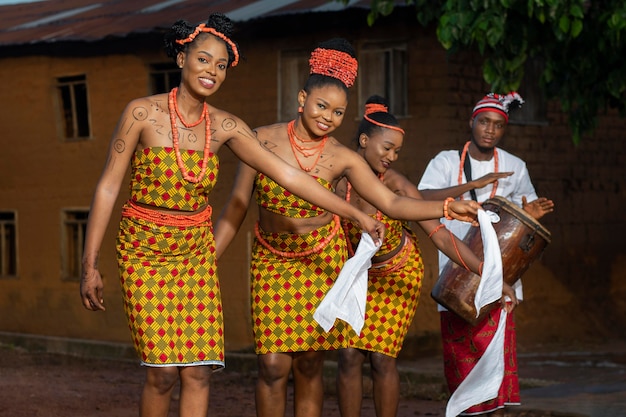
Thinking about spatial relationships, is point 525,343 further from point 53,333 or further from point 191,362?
point 191,362

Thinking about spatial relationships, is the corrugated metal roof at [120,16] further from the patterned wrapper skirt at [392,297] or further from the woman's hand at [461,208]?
the woman's hand at [461,208]

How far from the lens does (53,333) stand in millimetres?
18625

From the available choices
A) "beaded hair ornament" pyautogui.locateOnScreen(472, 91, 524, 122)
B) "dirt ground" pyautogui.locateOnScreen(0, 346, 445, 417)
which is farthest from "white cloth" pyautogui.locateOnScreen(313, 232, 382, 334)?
"dirt ground" pyautogui.locateOnScreen(0, 346, 445, 417)

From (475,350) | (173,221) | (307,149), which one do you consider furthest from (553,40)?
(173,221)

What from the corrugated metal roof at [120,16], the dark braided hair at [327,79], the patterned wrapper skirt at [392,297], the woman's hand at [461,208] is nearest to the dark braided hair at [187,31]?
the dark braided hair at [327,79]

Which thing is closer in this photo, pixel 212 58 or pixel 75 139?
pixel 212 58

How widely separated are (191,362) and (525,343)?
1025 centimetres

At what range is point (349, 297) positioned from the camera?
233 inches

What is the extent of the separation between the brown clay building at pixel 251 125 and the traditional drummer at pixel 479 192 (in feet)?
23.3

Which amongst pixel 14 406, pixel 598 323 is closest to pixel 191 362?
pixel 14 406

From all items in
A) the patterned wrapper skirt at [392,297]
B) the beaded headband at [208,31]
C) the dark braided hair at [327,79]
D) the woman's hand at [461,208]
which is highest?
the beaded headband at [208,31]

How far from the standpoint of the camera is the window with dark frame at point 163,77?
16.8 m

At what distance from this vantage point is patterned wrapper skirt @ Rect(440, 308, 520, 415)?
707 cm

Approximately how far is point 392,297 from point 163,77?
10.5 m
